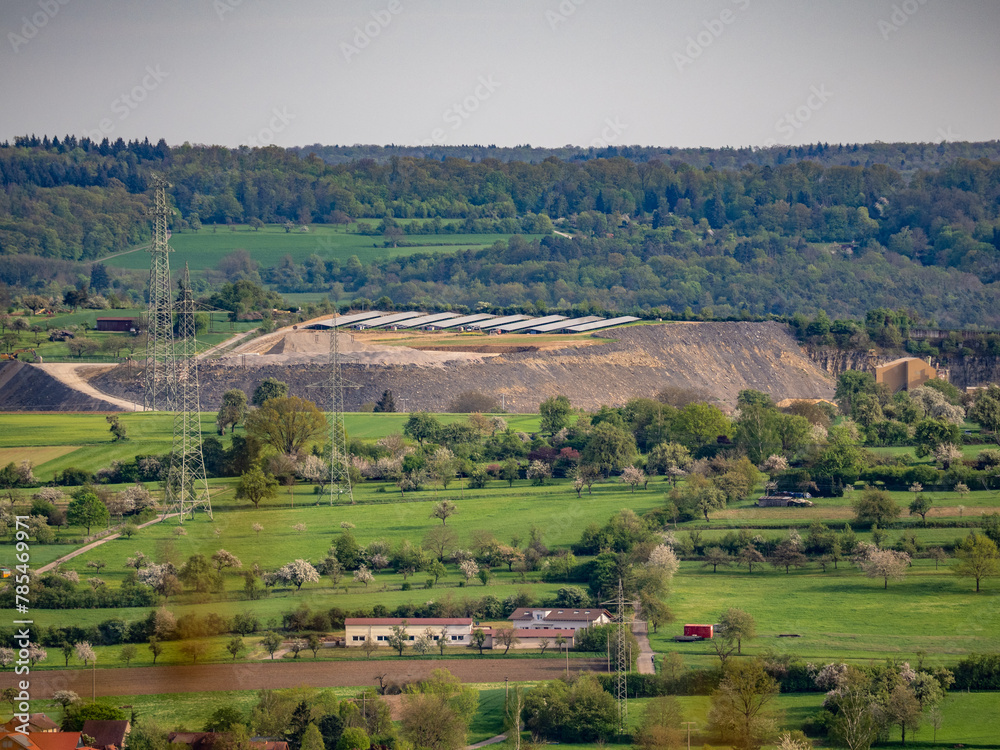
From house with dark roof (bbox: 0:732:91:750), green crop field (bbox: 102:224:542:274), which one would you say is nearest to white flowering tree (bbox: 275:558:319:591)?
house with dark roof (bbox: 0:732:91:750)

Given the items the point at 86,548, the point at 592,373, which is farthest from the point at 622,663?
the point at 592,373

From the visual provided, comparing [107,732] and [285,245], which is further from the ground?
[285,245]

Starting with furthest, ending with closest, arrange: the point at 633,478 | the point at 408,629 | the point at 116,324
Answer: the point at 116,324 → the point at 633,478 → the point at 408,629

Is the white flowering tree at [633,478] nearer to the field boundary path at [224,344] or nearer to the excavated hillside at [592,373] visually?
the excavated hillside at [592,373]

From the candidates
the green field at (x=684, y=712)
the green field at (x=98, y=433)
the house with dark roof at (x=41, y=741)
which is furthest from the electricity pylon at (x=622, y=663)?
the green field at (x=98, y=433)

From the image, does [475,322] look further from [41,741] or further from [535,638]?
[41,741]

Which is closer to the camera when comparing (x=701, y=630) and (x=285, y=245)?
→ (x=701, y=630)
